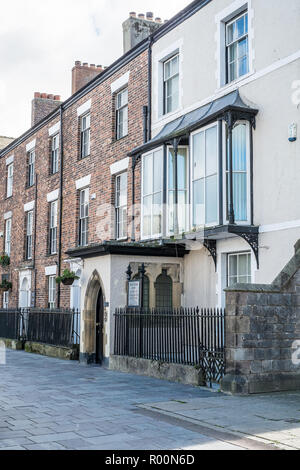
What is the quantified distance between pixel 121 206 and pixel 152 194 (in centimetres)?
294

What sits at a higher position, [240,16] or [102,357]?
[240,16]

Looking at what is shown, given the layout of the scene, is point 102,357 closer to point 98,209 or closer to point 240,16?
point 98,209

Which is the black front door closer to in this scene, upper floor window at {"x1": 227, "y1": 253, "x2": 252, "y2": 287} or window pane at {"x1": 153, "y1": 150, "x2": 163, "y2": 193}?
window pane at {"x1": 153, "y1": 150, "x2": 163, "y2": 193}

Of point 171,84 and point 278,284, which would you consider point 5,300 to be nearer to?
point 171,84

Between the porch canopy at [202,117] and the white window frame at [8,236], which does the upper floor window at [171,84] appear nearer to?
the porch canopy at [202,117]

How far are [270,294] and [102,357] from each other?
6.22 m

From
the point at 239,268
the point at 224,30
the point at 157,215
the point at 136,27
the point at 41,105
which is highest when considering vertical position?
the point at 136,27

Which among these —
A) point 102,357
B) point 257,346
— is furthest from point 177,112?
point 257,346

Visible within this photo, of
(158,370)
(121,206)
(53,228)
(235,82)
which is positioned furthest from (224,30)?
(53,228)

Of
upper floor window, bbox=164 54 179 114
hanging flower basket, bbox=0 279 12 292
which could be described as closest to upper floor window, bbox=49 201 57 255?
hanging flower basket, bbox=0 279 12 292

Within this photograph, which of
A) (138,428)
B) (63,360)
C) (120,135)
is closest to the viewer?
(138,428)

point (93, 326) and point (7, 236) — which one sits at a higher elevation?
point (7, 236)

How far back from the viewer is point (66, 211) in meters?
22.3

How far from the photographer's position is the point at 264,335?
10.5 metres
